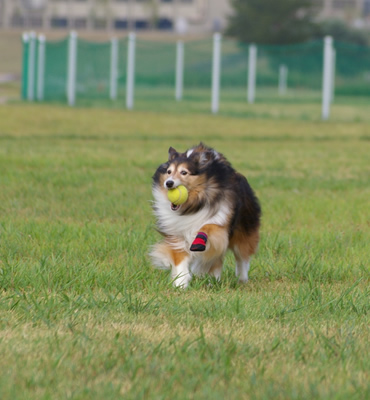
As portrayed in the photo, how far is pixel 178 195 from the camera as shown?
5188 millimetres

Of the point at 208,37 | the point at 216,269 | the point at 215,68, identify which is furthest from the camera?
the point at 208,37

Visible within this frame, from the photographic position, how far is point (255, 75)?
31891 mm

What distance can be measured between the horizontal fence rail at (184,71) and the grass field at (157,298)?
18.6 meters

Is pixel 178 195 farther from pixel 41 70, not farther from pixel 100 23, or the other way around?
pixel 100 23

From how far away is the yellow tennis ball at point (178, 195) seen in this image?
5.19m

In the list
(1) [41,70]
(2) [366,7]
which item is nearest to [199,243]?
(1) [41,70]

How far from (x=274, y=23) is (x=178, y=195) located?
2344 inches

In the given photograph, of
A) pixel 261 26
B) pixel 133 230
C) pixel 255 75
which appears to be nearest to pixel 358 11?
pixel 261 26

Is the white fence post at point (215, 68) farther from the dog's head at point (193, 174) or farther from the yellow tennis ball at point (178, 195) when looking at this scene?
the yellow tennis ball at point (178, 195)

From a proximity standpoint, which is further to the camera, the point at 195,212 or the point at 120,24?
the point at 120,24

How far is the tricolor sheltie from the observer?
527cm

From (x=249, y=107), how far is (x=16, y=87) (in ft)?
64.4

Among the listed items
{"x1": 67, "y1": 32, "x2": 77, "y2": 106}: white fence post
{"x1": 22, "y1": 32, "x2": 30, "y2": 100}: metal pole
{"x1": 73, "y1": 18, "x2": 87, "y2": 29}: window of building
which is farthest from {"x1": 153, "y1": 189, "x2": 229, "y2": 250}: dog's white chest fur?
{"x1": 73, "y1": 18, "x2": 87, "y2": 29}: window of building

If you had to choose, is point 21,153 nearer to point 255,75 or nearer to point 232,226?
point 232,226
